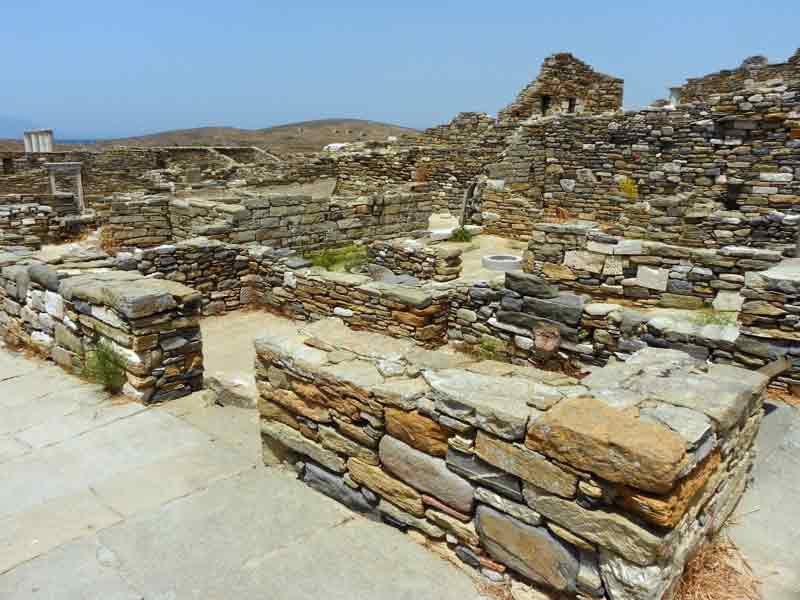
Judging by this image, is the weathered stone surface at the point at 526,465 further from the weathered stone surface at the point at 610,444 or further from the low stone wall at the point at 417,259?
the low stone wall at the point at 417,259

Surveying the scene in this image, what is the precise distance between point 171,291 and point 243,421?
1.53 m

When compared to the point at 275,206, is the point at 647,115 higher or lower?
higher

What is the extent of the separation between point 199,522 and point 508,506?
6.36ft

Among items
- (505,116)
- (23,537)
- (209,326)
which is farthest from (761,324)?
(505,116)

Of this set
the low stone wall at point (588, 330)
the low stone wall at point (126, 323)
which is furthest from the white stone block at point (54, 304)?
the low stone wall at point (588, 330)

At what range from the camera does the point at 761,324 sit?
582cm

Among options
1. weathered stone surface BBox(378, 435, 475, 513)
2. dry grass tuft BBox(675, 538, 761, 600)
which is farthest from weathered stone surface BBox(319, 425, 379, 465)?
dry grass tuft BBox(675, 538, 761, 600)

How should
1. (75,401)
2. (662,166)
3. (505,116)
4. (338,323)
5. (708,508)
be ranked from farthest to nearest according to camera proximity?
(505,116) < (662,166) < (75,401) < (338,323) < (708,508)

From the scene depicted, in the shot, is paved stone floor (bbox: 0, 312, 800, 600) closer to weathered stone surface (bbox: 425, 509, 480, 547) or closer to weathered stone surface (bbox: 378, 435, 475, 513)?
weathered stone surface (bbox: 425, 509, 480, 547)

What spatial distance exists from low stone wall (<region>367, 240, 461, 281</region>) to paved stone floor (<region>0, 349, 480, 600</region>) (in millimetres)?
5825

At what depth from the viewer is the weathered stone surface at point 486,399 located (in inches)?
110

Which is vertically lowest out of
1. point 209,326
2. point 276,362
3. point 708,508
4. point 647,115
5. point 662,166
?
point 209,326

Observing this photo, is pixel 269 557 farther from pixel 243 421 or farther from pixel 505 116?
pixel 505 116

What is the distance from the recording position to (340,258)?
1207 cm
